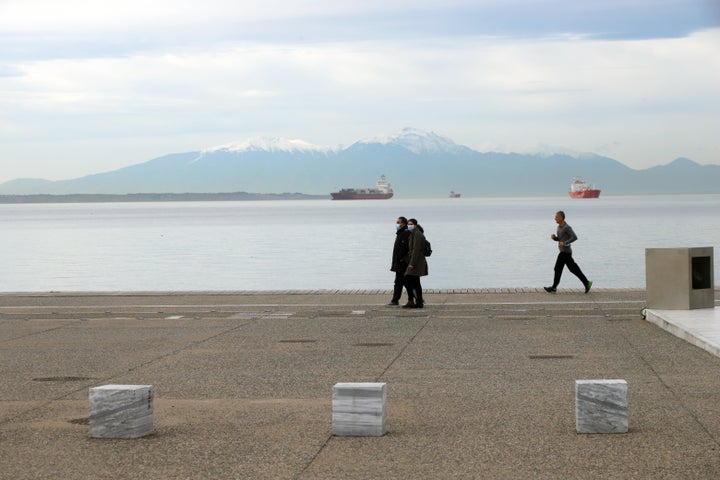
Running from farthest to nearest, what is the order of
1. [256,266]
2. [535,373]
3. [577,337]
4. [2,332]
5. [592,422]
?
[256,266]
[2,332]
[577,337]
[535,373]
[592,422]

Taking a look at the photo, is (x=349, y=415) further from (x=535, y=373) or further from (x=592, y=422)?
(x=535, y=373)

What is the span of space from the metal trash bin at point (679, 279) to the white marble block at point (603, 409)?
9.42 m

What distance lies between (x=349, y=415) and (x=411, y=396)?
6.37ft

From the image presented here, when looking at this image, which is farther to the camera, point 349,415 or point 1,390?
point 1,390

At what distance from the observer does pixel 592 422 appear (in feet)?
28.7

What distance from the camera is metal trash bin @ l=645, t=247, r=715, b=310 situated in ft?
58.9

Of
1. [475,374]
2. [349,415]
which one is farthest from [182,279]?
[349,415]

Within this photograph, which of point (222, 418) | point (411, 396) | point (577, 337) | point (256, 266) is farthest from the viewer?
point (256, 266)

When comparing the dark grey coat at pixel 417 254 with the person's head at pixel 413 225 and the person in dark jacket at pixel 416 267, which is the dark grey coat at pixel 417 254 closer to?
the person in dark jacket at pixel 416 267

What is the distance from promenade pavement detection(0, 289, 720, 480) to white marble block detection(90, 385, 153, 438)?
0.11m

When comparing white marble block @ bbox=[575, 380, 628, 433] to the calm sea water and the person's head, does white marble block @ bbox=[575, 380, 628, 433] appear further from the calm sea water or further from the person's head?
the calm sea water

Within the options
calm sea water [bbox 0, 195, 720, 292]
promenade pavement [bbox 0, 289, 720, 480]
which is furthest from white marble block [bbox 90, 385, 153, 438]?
calm sea water [bbox 0, 195, 720, 292]

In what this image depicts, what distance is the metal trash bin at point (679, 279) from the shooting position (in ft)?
58.9

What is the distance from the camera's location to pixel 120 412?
885 cm
